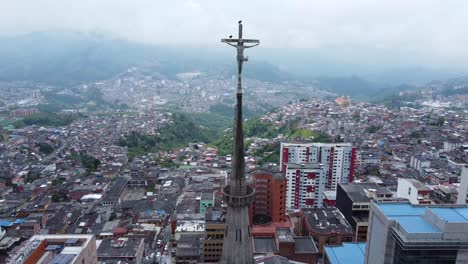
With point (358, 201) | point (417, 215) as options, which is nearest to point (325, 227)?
point (358, 201)

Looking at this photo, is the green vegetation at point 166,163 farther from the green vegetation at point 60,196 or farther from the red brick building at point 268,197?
the red brick building at point 268,197

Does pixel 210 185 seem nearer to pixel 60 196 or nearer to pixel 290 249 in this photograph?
Result: pixel 60 196

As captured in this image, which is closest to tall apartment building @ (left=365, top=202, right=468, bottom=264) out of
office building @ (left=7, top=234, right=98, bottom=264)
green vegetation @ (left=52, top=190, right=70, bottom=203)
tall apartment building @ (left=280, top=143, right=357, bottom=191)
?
office building @ (left=7, top=234, right=98, bottom=264)

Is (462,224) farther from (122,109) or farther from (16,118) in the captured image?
(122,109)

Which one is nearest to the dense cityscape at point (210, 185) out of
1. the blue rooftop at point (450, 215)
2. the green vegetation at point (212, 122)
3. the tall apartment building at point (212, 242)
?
the tall apartment building at point (212, 242)

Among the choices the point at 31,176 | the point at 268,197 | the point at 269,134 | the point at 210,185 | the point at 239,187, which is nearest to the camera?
the point at 239,187

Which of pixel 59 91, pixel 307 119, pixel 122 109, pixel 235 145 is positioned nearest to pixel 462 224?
pixel 235 145

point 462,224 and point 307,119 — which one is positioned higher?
point 462,224
